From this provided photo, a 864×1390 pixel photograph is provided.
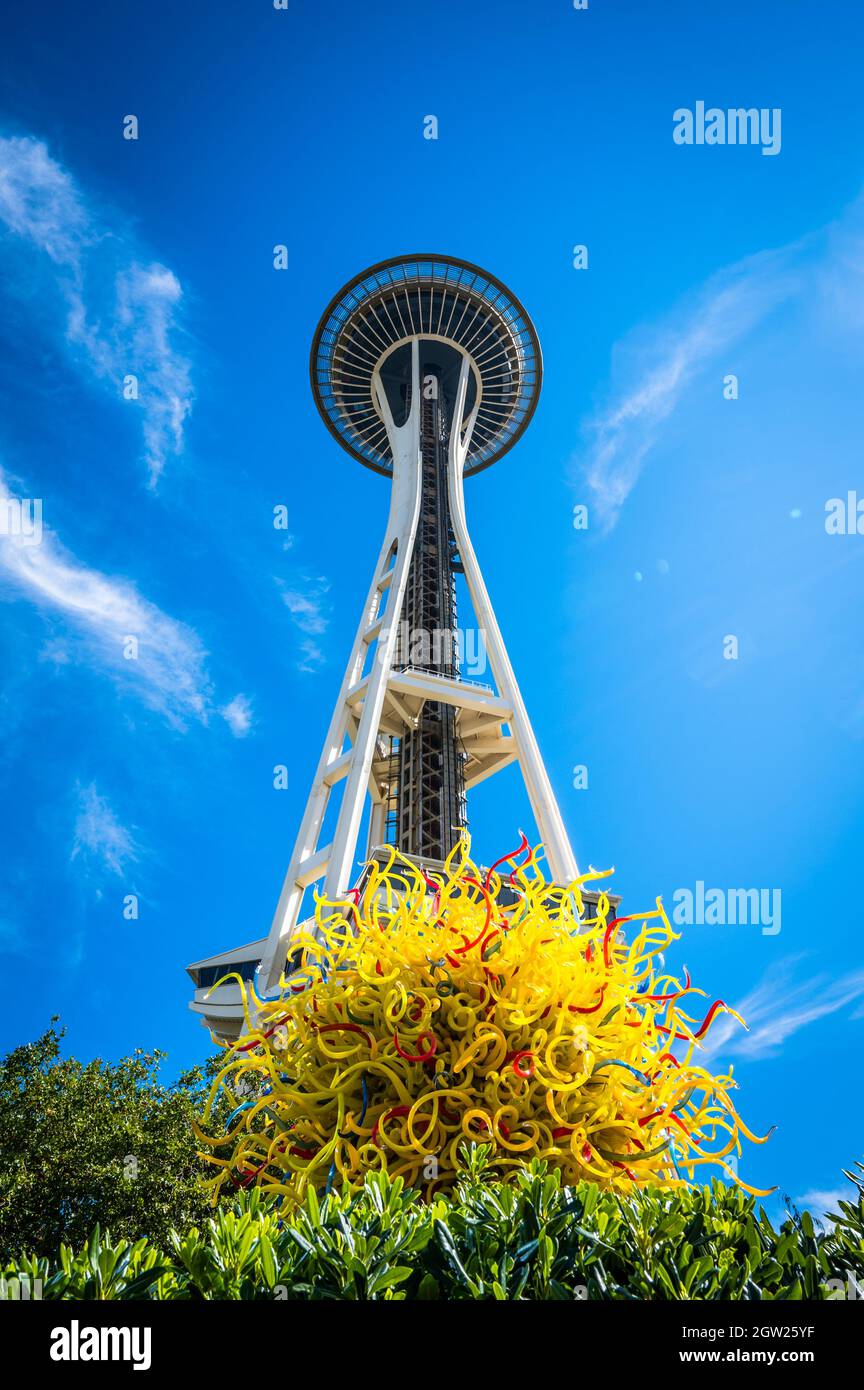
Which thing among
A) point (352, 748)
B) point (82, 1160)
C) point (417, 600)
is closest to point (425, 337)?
point (417, 600)

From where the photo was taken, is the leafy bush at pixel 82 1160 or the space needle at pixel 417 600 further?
the space needle at pixel 417 600

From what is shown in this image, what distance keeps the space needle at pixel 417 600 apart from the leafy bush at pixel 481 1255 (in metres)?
12.2

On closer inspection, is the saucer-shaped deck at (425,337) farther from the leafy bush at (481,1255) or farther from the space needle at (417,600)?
the leafy bush at (481,1255)

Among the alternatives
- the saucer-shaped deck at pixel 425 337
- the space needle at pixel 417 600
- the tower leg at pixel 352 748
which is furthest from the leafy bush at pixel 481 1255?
the saucer-shaped deck at pixel 425 337

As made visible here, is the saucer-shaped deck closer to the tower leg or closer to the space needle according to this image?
the space needle

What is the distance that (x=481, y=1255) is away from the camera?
8.95 feet

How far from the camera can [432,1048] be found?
13.1ft

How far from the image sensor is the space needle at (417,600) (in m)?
23.0

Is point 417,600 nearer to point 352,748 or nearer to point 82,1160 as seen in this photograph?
point 352,748

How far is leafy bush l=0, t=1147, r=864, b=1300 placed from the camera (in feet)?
8.34

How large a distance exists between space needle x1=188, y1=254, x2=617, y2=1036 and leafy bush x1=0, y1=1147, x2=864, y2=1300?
12162mm

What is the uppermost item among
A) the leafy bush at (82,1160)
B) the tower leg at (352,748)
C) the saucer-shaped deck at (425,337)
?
the saucer-shaped deck at (425,337)

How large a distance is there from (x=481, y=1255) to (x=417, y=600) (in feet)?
88.6
